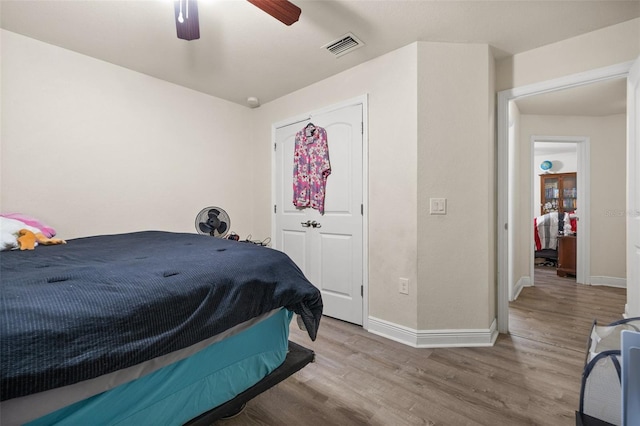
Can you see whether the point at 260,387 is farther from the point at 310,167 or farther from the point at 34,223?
the point at 310,167

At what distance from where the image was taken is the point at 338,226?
2.80 metres

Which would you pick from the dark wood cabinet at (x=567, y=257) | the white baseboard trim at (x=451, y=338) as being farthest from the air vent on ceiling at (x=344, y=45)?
the dark wood cabinet at (x=567, y=257)

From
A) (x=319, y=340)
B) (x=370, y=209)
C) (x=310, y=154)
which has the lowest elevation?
(x=319, y=340)

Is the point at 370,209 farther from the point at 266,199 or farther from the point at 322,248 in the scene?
the point at 266,199

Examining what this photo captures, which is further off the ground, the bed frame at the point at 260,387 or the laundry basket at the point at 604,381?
the laundry basket at the point at 604,381

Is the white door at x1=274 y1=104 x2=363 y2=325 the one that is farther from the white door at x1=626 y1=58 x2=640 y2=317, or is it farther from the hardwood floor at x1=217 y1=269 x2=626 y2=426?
the white door at x1=626 y1=58 x2=640 y2=317

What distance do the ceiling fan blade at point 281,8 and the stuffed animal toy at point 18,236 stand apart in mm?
1827

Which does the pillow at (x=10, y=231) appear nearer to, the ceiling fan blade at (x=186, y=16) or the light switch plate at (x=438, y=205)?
the ceiling fan blade at (x=186, y=16)

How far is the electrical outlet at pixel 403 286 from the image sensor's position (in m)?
2.32

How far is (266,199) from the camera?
11.5 ft

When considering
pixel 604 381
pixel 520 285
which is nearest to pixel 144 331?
pixel 604 381

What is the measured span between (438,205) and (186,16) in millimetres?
1993

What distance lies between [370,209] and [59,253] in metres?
2.10

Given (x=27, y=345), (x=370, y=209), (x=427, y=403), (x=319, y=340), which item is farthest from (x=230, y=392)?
(x=370, y=209)
